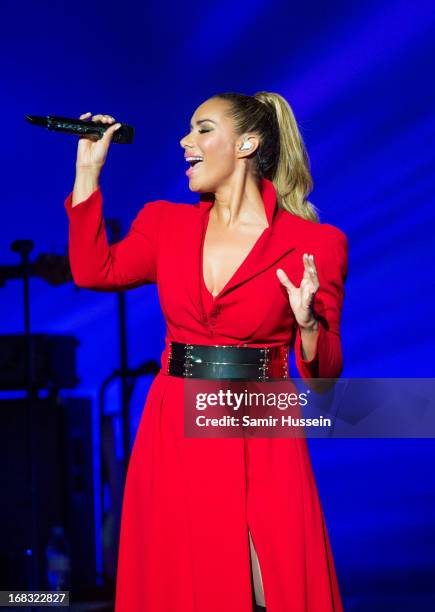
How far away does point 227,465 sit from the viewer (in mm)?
1589

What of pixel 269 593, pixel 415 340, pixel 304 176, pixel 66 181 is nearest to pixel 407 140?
pixel 415 340

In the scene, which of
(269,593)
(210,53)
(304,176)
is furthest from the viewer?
(210,53)

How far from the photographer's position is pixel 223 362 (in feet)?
5.41

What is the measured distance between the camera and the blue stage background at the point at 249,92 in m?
3.15

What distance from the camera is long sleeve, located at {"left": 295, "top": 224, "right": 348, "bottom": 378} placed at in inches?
64.2

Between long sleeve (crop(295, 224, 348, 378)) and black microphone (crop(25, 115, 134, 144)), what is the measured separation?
41 cm

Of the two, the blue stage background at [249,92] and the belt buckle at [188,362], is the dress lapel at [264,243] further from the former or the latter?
the blue stage background at [249,92]

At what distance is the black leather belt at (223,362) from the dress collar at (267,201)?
0.85 ft

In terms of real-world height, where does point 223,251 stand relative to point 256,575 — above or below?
above

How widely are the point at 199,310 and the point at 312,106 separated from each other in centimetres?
176

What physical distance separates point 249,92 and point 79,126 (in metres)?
1.55

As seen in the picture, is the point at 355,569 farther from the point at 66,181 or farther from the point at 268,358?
the point at 268,358

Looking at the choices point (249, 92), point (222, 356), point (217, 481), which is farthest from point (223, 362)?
point (249, 92)

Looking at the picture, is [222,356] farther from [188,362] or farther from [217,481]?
[217,481]
